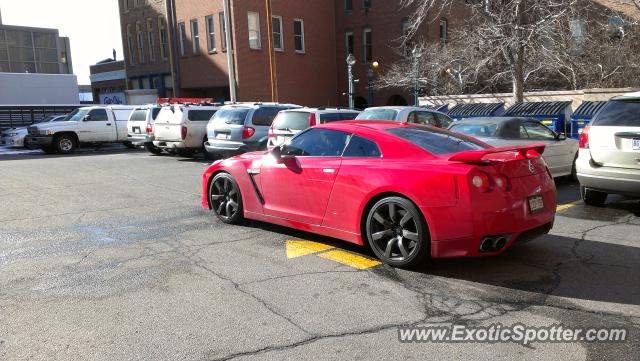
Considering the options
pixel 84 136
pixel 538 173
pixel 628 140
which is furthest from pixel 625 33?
pixel 84 136

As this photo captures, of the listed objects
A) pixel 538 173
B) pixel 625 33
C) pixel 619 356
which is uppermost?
pixel 625 33

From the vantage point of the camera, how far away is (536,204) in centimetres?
487

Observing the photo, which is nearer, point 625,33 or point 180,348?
point 180,348

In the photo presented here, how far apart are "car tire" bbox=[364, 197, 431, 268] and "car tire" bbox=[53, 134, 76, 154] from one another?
19001 mm

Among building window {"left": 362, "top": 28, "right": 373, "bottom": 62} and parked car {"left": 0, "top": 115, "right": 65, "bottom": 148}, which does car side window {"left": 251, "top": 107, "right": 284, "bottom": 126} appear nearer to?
parked car {"left": 0, "top": 115, "right": 65, "bottom": 148}

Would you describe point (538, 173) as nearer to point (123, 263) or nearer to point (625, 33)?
point (123, 263)

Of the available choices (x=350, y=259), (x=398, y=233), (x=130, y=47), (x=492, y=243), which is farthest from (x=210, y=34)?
(x=492, y=243)

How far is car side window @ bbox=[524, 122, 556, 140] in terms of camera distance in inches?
380

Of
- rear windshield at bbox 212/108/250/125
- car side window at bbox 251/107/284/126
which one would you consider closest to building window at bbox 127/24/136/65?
rear windshield at bbox 212/108/250/125

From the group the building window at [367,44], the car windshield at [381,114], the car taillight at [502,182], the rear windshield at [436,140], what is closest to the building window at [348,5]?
the building window at [367,44]

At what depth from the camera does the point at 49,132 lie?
20281mm

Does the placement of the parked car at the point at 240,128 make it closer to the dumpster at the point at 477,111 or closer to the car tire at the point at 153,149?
the car tire at the point at 153,149

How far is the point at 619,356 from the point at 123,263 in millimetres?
4450

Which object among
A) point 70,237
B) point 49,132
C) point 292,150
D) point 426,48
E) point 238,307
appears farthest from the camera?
point 426,48
